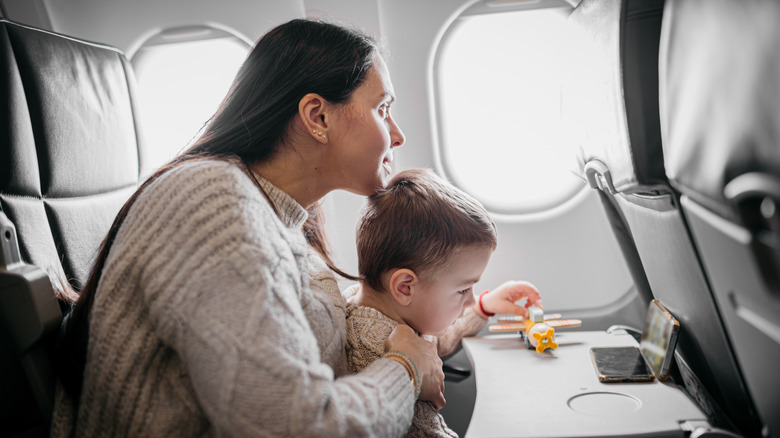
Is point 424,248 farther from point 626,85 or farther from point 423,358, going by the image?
point 626,85

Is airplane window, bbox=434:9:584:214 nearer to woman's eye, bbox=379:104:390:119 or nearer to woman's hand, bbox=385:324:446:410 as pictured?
woman's eye, bbox=379:104:390:119

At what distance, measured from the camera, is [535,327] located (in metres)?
1.57

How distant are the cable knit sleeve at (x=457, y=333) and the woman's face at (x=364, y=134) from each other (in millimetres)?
687

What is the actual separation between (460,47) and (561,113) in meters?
0.66

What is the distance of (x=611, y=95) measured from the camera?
931 mm

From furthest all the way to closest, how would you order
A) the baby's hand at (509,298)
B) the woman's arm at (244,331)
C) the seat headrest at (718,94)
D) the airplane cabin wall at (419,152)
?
the airplane cabin wall at (419,152)
the baby's hand at (509,298)
the woman's arm at (244,331)
the seat headrest at (718,94)

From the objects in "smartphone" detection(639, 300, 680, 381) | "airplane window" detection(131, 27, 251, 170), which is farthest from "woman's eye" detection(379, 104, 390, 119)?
"airplane window" detection(131, 27, 251, 170)

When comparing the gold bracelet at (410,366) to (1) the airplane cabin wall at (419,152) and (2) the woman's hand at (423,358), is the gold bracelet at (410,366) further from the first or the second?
(1) the airplane cabin wall at (419,152)

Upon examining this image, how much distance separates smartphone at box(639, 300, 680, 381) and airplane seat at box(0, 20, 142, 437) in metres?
1.22

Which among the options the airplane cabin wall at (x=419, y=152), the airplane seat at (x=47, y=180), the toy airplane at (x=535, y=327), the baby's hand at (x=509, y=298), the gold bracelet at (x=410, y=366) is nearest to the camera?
the airplane seat at (x=47, y=180)

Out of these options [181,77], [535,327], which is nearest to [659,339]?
[535,327]

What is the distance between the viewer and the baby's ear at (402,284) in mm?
1401

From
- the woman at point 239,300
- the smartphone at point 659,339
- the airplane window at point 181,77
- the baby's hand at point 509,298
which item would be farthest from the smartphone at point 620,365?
the airplane window at point 181,77

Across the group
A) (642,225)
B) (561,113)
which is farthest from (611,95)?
(561,113)
